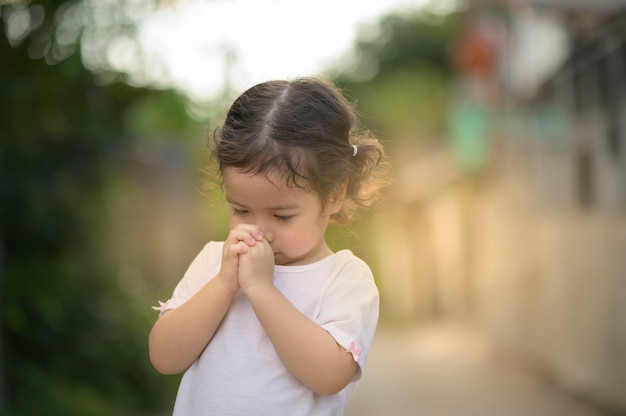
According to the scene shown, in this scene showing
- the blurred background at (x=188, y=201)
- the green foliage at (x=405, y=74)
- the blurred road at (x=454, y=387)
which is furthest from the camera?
the green foliage at (x=405, y=74)

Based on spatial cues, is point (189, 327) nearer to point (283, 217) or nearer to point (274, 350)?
point (274, 350)

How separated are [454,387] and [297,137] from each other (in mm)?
8433

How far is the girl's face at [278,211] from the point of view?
7.07ft

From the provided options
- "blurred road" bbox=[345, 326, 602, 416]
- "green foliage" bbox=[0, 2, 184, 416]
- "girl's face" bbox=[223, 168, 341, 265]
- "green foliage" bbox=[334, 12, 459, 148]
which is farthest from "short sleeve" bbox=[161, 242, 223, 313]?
"green foliage" bbox=[334, 12, 459, 148]

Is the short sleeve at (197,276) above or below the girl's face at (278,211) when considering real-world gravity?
below

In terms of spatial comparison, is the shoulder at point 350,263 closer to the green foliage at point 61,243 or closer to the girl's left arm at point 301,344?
the girl's left arm at point 301,344

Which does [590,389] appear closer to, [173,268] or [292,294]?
[173,268]

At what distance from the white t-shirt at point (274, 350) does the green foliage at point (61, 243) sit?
3.90 metres

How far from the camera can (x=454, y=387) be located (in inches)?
402

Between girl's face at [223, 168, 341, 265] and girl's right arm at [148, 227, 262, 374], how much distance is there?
51mm

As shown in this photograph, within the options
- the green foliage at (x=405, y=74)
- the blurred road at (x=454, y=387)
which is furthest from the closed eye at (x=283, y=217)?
the green foliage at (x=405, y=74)

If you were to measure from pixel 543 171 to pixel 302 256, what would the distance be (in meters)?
9.60

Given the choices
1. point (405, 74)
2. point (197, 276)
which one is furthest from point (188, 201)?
point (405, 74)

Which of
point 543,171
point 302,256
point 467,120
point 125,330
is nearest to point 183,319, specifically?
point 302,256
